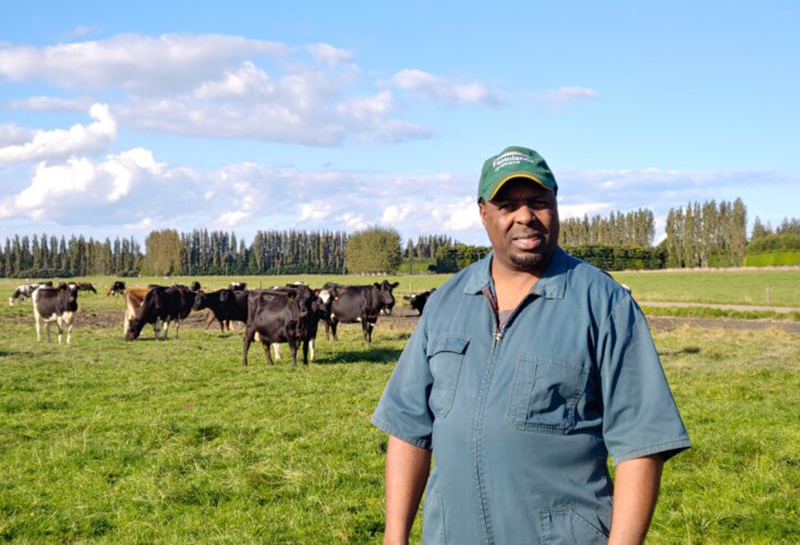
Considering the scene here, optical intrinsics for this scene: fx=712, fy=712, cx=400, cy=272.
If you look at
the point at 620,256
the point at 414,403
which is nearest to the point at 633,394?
the point at 414,403

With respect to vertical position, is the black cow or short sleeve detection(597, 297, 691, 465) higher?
short sleeve detection(597, 297, 691, 465)

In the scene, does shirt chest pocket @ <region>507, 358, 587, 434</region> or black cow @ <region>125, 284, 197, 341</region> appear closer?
shirt chest pocket @ <region>507, 358, 587, 434</region>

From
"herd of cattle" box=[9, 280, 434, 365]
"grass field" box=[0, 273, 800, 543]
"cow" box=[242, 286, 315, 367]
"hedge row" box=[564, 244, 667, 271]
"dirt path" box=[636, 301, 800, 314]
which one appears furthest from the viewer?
"hedge row" box=[564, 244, 667, 271]

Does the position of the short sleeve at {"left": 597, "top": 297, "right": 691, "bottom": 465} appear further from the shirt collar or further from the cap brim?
the cap brim

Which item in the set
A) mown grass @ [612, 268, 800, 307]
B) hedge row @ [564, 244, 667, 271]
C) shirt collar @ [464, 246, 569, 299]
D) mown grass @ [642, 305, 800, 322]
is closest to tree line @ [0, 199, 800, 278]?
hedge row @ [564, 244, 667, 271]

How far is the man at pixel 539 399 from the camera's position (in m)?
2.34

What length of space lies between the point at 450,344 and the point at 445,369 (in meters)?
0.09

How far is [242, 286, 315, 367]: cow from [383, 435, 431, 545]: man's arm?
42.2ft

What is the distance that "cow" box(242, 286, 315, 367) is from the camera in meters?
15.8

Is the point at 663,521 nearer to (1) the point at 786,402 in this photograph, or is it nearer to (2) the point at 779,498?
(2) the point at 779,498

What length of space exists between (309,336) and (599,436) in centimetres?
1377

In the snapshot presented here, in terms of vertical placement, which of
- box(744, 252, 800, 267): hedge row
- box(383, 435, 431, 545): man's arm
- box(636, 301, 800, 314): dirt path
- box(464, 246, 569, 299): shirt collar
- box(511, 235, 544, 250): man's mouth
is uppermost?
box(744, 252, 800, 267): hedge row

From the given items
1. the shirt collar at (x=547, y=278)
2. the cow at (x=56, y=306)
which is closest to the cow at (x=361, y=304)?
the cow at (x=56, y=306)

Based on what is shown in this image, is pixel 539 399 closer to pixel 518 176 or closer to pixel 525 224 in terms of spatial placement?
pixel 525 224
